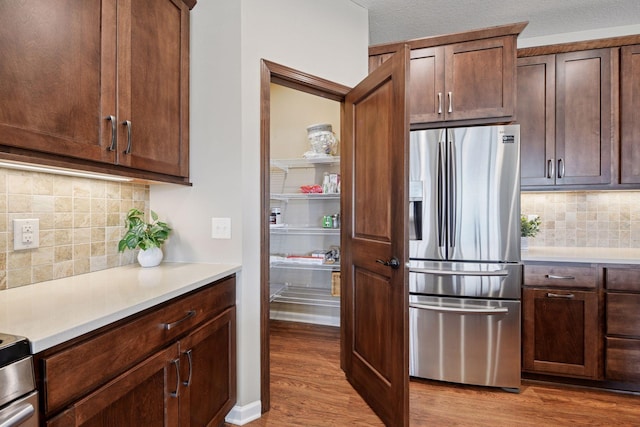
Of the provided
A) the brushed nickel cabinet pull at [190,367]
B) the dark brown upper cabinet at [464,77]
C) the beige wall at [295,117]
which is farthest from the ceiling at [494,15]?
the brushed nickel cabinet pull at [190,367]

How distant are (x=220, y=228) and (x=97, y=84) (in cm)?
84

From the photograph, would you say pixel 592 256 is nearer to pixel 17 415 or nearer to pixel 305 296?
pixel 305 296

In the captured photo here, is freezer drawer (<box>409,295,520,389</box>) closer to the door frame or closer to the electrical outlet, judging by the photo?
the door frame

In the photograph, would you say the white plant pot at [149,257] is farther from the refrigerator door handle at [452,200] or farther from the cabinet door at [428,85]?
the cabinet door at [428,85]

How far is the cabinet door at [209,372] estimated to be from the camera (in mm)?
1238

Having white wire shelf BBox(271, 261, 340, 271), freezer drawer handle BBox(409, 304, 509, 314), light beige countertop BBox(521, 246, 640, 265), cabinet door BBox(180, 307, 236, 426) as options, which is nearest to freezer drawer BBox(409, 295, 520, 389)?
freezer drawer handle BBox(409, 304, 509, 314)

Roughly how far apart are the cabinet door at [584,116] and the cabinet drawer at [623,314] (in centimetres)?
84

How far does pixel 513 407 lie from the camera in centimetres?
186

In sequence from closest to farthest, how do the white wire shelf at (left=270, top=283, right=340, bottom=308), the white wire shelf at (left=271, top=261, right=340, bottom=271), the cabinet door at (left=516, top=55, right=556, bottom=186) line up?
the cabinet door at (left=516, top=55, right=556, bottom=186) → the white wire shelf at (left=271, top=261, right=340, bottom=271) → the white wire shelf at (left=270, top=283, right=340, bottom=308)

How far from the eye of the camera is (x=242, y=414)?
1.69 m

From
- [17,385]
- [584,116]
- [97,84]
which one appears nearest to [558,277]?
[584,116]

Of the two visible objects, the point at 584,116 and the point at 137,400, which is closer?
the point at 137,400

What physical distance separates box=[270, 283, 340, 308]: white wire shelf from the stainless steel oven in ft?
7.86

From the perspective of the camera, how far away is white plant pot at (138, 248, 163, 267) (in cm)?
161
